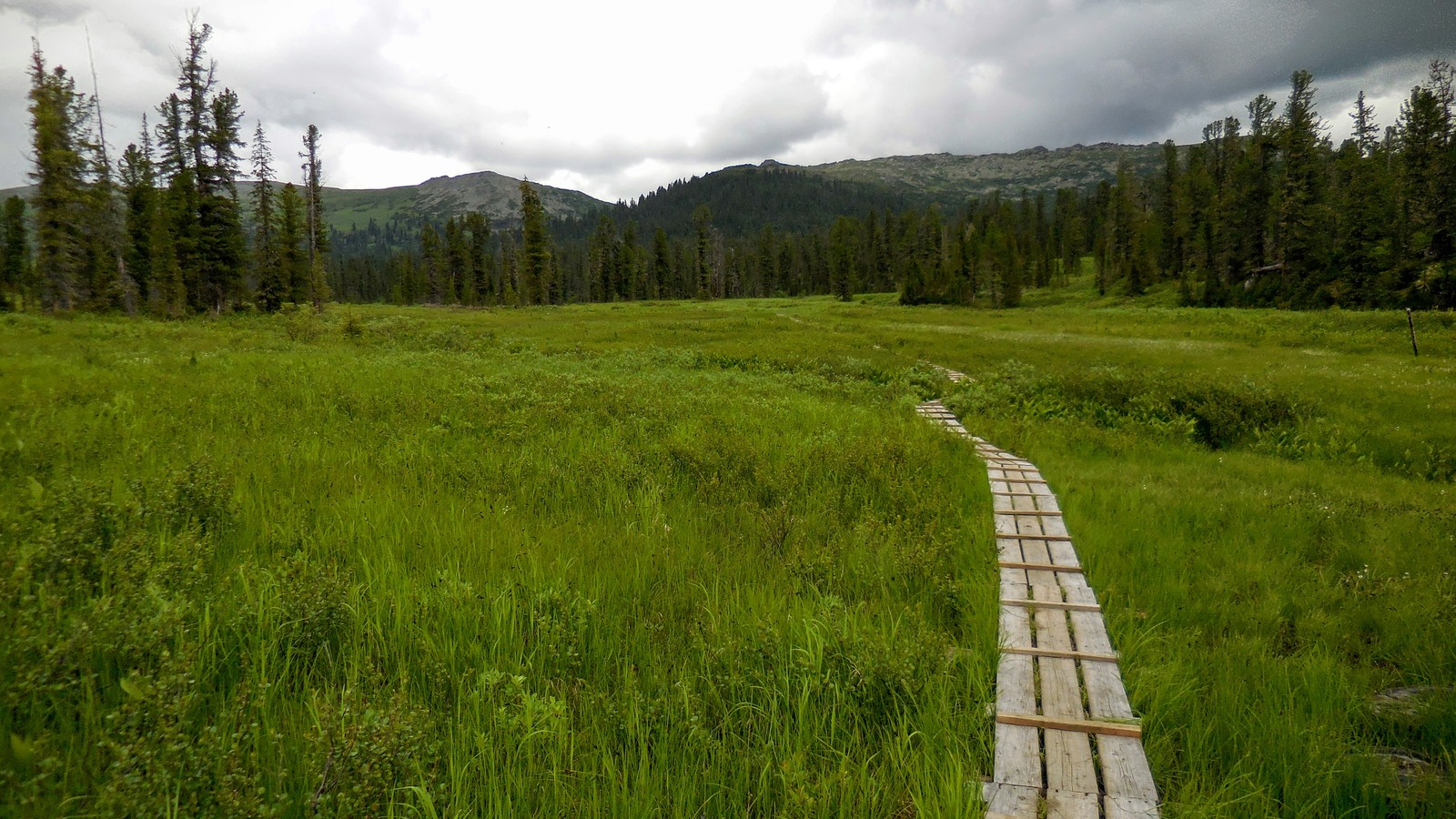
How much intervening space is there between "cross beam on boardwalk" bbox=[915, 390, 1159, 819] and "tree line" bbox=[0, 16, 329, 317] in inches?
1940

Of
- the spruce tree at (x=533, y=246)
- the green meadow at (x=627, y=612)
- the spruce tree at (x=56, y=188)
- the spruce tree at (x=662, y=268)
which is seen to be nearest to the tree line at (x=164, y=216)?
the spruce tree at (x=56, y=188)

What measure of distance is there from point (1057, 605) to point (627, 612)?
342 centimetres

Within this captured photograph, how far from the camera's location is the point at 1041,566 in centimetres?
556

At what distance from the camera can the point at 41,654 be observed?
2746 mm

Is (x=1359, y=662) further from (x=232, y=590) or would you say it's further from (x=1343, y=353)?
(x=1343, y=353)

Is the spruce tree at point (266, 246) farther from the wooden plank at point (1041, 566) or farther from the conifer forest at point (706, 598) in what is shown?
the wooden plank at point (1041, 566)

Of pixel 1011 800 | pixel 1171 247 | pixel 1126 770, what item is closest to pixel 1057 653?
pixel 1126 770

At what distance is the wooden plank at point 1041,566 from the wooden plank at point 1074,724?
2.27 metres

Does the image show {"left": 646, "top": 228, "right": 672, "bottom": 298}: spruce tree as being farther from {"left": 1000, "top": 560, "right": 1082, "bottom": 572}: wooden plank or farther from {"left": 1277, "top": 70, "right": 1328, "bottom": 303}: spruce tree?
{"left": 1000, "top": 560, "right": 1082, "bottom": 572}: wooden plank

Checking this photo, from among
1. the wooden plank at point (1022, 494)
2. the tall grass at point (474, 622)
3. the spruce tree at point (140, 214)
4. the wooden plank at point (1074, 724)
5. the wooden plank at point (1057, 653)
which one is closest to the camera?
the tall grass at point (474, 622)

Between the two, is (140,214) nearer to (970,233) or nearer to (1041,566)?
(1041,566)

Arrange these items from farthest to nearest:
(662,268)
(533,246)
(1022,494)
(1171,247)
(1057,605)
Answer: (662,268) < (1171,247) < (533,246) < (1022,494) < (1057,605)

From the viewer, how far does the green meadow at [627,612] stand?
8.55 feet

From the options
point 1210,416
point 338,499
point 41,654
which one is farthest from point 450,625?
point 1210,416
